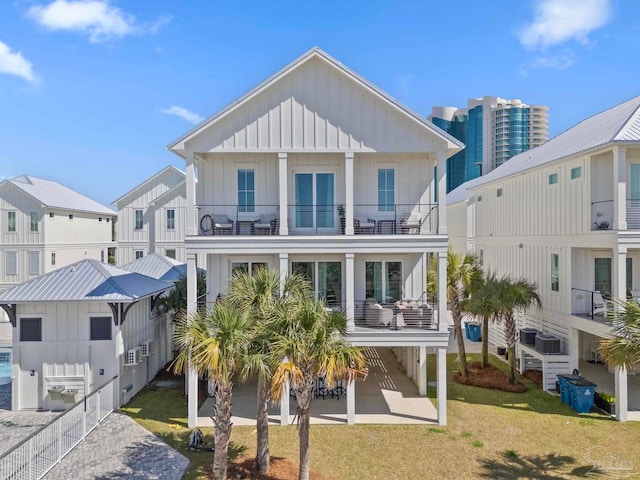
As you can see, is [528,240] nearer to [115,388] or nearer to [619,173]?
[619,173]

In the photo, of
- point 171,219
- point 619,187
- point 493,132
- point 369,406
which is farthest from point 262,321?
point 493,132

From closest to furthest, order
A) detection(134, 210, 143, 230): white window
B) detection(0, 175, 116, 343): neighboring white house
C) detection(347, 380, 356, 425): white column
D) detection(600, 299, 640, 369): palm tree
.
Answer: detection(600, 299, 640, 369): palm tree
detection(347, 380, 356, 425): white column
detection(0, 175, 116, 343): neighboring white house
detection(134, 210, 143, 230): white window

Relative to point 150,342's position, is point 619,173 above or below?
above

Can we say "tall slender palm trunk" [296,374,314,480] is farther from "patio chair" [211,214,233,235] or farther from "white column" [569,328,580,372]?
"white column" [569,328,580,372]

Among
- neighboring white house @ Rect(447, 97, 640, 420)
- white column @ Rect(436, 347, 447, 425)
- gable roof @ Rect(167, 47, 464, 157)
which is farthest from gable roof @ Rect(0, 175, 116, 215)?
neighboring white house @ Rect(447, 97, 640, 420)

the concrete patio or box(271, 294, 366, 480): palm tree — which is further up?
box(271, 294, 366, 480): palm tree

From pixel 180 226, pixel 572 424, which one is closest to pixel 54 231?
pixel 180 226

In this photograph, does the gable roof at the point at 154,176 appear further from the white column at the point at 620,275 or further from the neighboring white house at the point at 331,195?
the white column at the point at 620,275
